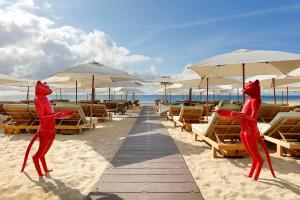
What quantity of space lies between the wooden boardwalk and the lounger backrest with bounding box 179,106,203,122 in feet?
10.6

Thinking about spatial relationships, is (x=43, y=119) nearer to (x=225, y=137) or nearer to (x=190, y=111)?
(x=225, y=137)

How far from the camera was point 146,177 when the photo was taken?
15.6ft

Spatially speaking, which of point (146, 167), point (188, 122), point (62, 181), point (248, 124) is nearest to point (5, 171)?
point (62, 181)

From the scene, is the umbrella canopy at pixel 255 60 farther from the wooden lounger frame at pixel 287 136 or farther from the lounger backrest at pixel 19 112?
the lounger backrest at pixel 19 112

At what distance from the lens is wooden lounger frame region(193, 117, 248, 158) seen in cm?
618

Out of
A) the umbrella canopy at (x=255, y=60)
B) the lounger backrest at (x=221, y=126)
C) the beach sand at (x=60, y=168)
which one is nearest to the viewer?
the beach sand at (x=60, y=168)

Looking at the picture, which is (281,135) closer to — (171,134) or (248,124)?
(248,124)

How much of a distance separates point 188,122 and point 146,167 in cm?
575

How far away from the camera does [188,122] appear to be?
433 inches

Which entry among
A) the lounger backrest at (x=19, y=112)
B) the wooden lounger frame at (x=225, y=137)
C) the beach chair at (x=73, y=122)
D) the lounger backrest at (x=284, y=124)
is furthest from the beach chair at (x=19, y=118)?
the lounger backrest at (x=284, y=124)

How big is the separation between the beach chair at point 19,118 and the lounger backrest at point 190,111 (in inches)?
192

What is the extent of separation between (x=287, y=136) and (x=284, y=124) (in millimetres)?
583

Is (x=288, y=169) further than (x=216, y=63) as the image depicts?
No

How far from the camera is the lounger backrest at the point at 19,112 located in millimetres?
9500
